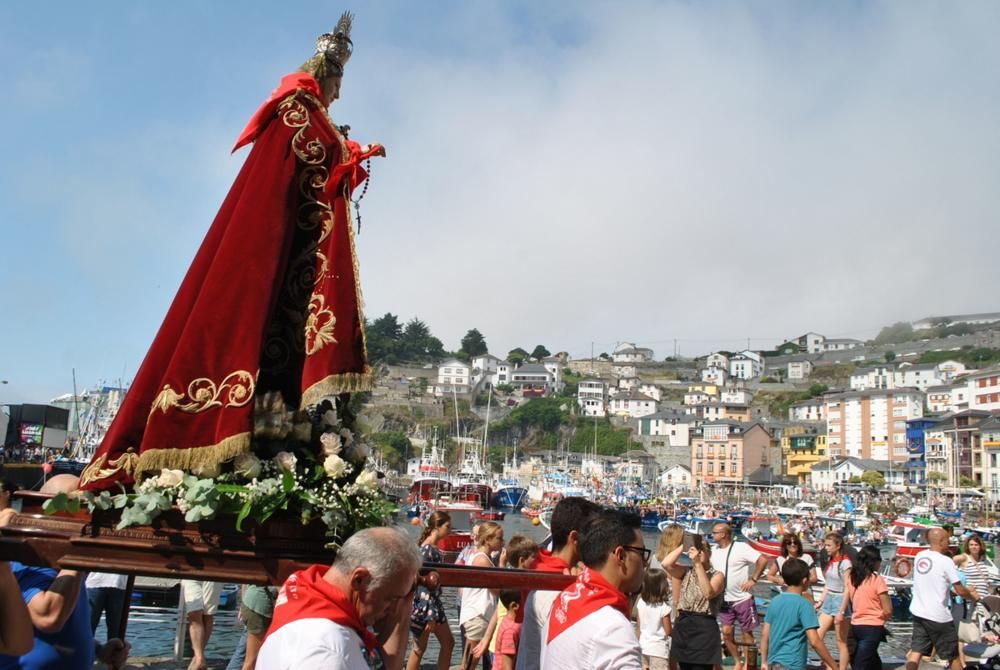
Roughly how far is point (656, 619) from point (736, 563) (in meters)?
2.13

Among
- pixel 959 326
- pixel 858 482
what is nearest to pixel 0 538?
pixel 858 482

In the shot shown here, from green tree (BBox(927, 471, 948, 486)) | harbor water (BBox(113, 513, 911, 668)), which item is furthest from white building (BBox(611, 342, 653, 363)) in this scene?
harbor water (BBox(113, 513, 911, 668))

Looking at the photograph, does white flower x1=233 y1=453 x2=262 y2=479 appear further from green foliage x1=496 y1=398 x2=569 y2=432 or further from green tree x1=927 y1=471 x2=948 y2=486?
green foliage x1=496 y1=398 x2=569 y2=432

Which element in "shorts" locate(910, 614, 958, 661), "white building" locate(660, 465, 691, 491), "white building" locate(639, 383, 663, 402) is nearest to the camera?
"shorts" locate(910, 614, 958, 661)

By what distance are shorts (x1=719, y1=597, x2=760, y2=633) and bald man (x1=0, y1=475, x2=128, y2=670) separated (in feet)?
24.1

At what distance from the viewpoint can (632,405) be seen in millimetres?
153125

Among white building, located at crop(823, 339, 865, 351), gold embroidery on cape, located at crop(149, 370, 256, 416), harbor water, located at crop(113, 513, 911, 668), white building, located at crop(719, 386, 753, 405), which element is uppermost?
white building, located at crop(823, 339, 865, 351)

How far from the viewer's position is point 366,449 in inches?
148

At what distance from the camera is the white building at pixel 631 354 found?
19488cm

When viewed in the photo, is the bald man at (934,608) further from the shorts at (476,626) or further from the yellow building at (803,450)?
the yellow building at (803,450)

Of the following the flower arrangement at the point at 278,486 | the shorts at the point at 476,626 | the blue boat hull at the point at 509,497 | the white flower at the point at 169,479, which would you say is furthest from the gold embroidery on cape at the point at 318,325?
the blue boat hull at the point at 509,497

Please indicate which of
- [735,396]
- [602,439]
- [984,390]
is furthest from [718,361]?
[984,390]

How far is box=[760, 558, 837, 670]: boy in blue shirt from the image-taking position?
771cm

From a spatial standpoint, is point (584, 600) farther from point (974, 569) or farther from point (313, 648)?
point (974, 569)
